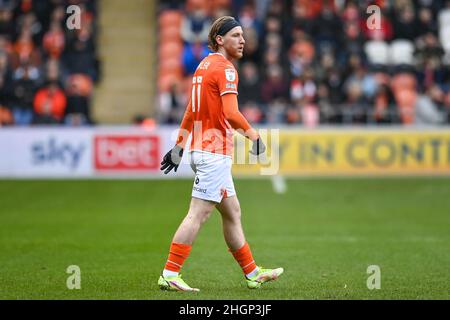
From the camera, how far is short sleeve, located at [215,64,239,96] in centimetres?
838

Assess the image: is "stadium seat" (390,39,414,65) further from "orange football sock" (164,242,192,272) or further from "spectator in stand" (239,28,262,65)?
"orange football sock" (164,242,192,272)

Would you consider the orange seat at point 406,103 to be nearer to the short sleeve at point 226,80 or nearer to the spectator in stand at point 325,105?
the spectator in stand at point 325,105

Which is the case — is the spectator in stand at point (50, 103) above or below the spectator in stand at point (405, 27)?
below

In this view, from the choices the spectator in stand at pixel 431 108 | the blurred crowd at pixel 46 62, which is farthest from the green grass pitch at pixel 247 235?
the blurred crowd at pixel 46 62

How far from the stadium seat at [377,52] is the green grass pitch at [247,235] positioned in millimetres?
5681

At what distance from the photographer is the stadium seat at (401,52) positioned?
86.1ft

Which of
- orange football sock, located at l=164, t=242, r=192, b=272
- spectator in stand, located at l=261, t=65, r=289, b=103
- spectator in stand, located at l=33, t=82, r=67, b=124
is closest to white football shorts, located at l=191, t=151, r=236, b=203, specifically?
orange football sock, located at l=164, t=242, r=192, b=272

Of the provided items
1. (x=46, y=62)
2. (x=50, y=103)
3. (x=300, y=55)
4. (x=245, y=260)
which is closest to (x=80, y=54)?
(x=46, y=62)

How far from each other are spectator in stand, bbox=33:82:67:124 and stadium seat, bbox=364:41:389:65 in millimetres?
8304

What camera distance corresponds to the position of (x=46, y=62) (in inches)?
1011

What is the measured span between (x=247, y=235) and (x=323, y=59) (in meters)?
13.0

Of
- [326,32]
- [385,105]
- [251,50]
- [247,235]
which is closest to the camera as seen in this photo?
[247,235]

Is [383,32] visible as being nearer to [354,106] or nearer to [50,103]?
[354,106]
